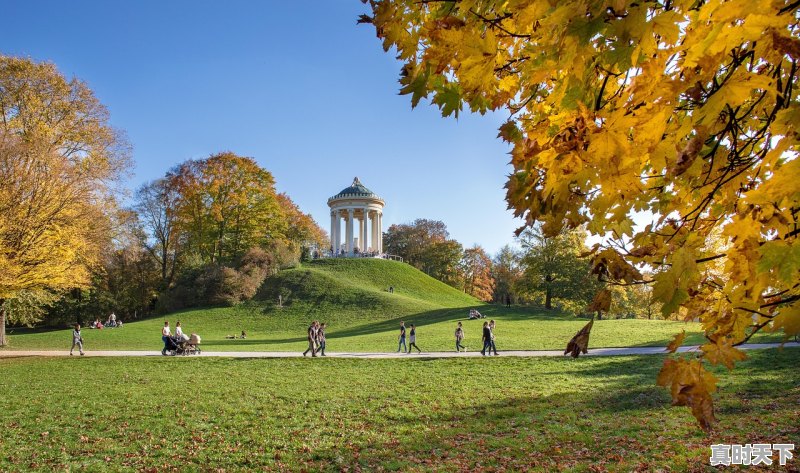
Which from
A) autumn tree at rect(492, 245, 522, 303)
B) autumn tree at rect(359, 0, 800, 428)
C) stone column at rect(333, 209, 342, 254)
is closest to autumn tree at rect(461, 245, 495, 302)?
autumn tree at rect(492, 245, 522, 303)

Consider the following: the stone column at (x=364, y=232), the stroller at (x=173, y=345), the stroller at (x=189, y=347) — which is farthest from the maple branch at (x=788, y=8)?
the stone column at (x=364, y=232)

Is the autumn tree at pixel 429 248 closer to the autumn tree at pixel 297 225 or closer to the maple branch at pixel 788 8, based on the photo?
the autumn tree at pixel 297 225

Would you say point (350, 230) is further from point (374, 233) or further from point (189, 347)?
point (189, 347)

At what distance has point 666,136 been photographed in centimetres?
173

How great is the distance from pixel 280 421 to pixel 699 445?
619cm

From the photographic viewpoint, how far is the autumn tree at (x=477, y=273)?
63.6 m

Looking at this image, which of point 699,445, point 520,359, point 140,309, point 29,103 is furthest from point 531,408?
point 140,309

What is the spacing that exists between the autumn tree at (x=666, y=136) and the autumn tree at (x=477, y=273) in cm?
6153

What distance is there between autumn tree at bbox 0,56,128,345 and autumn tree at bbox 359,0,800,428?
698 inches

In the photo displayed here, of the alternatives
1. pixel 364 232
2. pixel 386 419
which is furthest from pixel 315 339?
pixel 364 232

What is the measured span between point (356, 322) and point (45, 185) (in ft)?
74.7

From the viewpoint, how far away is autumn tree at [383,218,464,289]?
211ft

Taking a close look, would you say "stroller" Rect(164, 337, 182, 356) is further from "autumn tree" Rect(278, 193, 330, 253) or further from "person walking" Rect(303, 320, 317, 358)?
"autumn tree" Rect(278, 193, 330, 253)

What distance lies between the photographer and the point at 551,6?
59.4 inches
